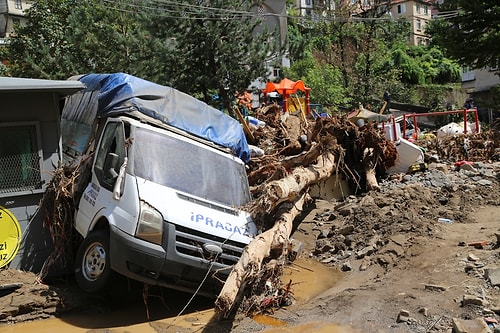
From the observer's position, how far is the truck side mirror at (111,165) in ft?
22.2

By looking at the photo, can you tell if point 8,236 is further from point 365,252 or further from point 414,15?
point 414,15

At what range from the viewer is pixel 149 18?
62.7 ft

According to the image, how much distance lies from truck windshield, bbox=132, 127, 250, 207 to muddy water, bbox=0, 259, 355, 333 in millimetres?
1523

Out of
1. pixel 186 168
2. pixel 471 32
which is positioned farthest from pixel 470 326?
pixel 471 32

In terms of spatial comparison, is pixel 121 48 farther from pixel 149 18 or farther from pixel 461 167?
pixel 461 167

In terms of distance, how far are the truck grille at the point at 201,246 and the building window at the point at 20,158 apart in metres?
2.75

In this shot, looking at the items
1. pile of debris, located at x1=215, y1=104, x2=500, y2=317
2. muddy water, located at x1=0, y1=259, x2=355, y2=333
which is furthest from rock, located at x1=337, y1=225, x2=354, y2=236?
muddy water, located at x1=0, y1=259, x2=355, y2=333

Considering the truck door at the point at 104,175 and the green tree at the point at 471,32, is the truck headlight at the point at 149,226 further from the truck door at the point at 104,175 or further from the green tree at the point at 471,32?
the green tree at the point at 471,32

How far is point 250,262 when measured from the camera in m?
6.32

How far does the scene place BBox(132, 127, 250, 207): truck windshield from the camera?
6891 millimetres

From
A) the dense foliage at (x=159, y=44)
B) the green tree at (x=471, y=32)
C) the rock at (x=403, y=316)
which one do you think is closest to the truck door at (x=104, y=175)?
the rock at (x=403, y=316)

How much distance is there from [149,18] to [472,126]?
12.0 metres

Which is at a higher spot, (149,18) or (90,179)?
(149,18)

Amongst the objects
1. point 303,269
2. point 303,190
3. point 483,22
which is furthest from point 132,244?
point 483,22
